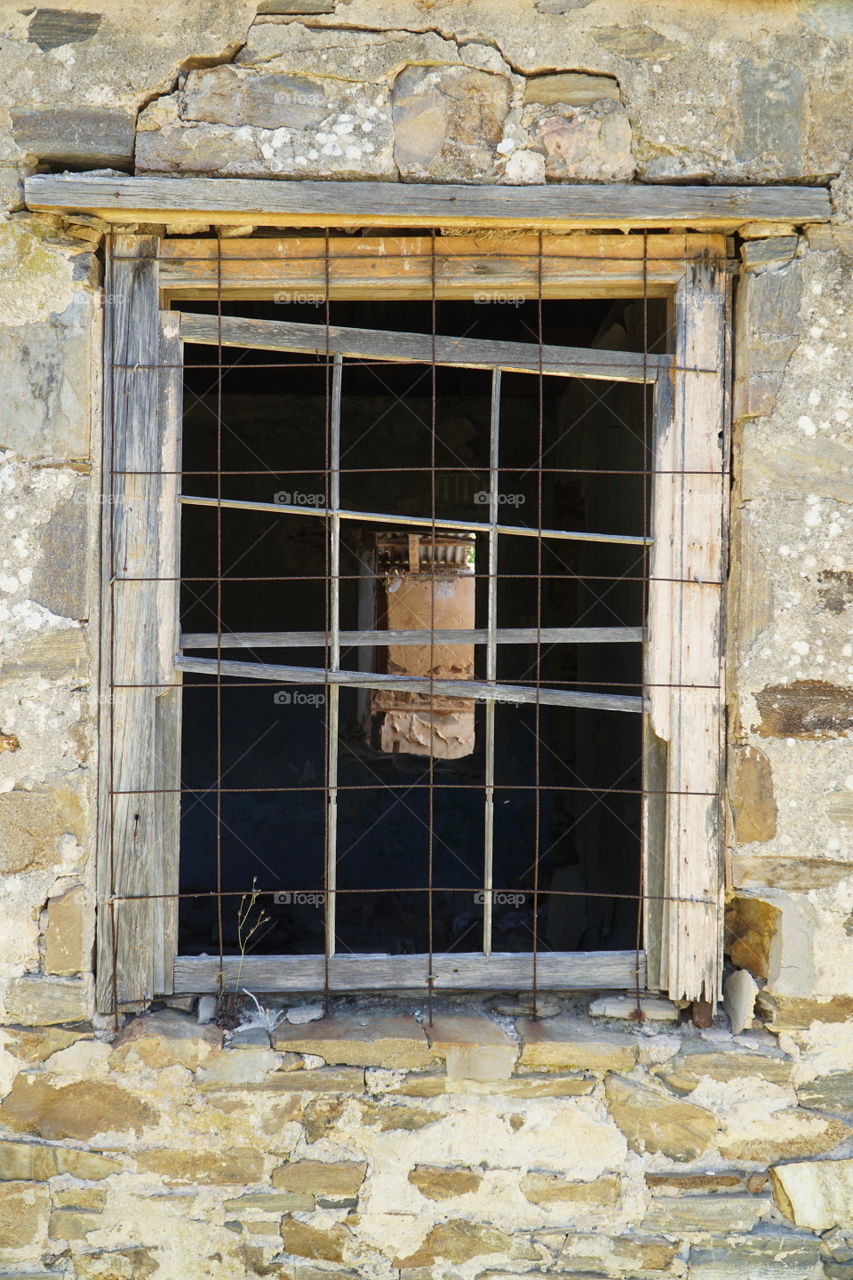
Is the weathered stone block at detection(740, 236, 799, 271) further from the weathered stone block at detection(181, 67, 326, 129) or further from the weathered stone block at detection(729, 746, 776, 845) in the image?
the weathered stone block at detection(729, 746, 776, 845)

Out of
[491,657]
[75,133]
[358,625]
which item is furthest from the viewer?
[358,625]

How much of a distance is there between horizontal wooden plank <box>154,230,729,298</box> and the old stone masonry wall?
0.14 meters

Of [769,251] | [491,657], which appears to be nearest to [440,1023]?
[491,657]

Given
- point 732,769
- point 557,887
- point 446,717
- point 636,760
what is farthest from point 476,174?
point 446,717

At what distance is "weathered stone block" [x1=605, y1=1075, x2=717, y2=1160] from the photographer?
2236mm

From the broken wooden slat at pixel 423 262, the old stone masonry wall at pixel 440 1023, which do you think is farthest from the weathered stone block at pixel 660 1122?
the broken wooden slat at pixel 423 262

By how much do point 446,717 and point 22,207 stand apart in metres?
4.84

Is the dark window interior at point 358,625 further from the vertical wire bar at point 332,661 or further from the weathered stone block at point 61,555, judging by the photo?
the weathered stone block at point 61,555

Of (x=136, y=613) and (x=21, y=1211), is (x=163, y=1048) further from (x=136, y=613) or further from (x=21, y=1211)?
(x=136, y=613)

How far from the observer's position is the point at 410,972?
7.67 feet

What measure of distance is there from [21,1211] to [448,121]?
2.61 meters

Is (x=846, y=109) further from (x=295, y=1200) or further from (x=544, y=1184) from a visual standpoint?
(x=295, y=1200)

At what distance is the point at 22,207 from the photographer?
7.11ft

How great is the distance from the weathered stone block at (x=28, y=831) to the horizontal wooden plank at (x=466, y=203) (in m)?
1.30
